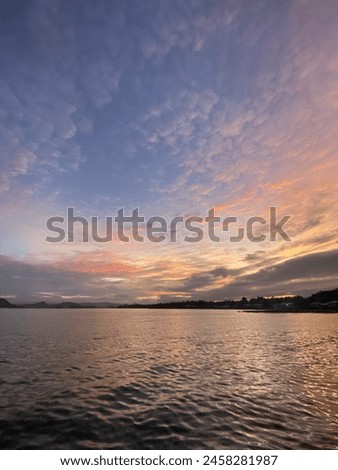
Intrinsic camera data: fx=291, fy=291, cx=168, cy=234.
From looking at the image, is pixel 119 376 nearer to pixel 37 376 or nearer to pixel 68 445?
pixel 37 376

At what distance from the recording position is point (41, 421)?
1563 centimetres

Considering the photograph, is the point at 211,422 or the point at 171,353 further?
the point at 171,353

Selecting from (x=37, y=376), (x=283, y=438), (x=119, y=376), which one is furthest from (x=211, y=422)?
(x=37, y=376)

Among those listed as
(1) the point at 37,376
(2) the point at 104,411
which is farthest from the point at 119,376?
(2) the point at 104,411

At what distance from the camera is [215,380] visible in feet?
83.3

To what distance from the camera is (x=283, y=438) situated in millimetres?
13844
